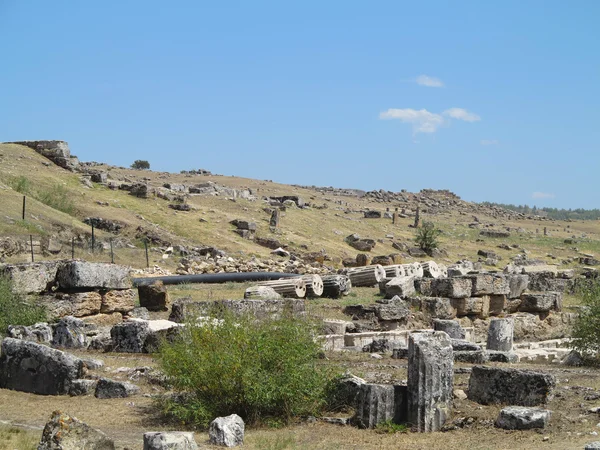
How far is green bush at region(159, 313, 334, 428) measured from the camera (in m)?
10.9

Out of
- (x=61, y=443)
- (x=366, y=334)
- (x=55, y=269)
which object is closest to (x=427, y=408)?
(x=61, y=443)

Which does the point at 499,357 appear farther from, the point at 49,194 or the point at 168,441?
the point at 49,194

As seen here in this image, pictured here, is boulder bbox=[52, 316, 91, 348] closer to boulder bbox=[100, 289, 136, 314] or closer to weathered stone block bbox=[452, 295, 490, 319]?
boulder bbox=[100, 289, 136, 314]

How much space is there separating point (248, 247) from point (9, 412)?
30315 mm

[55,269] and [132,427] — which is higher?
[55,269]

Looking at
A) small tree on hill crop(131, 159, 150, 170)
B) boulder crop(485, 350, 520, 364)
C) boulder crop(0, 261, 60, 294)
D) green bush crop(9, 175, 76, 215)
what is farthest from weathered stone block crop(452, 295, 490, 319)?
small tree on hill crop(131, 159, 150, 170)

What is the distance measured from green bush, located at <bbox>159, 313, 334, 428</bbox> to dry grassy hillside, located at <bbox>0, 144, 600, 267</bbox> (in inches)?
711

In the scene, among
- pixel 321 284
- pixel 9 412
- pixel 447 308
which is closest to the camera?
pixel 9 412

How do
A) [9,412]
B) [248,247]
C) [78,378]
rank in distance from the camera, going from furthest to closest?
[248,247], [78,378], [9,412]

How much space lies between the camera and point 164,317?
20.2 meters

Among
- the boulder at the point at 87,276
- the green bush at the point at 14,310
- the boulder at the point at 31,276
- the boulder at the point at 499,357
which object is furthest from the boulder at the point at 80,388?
the boulder at the point at 499,357

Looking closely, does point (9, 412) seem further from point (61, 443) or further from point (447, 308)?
point (447, 308)

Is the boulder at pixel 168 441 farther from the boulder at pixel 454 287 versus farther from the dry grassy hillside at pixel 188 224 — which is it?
the dry grassy hillside at pixel 188 224

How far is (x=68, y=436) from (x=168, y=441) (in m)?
0.98
